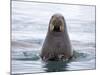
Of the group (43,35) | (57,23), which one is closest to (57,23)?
(57,23)

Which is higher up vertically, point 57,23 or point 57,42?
point 57,23

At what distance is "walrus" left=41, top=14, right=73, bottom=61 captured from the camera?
8.75ft

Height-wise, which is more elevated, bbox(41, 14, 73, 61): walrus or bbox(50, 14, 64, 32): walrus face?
bbox(50, 14, 64, 32): walrus face

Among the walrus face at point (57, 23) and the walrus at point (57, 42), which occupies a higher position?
the walrus face at point (57, 23)

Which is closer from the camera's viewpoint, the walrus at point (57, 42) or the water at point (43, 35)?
the water at point (43, 35)

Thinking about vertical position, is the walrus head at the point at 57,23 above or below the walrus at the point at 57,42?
above

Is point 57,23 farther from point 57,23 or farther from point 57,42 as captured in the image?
point 57,42

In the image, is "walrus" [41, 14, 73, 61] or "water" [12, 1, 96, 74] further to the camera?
"walrus" [41, 14, 73, 61]

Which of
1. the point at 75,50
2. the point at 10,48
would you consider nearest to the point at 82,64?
the point at 75,50

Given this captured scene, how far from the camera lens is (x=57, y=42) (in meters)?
2.70

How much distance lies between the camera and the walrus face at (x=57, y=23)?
2.68 m

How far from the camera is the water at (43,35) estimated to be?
254 cm

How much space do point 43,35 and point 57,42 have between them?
0.65ft

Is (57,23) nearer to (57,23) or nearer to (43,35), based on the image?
(57,23)
